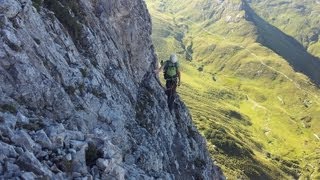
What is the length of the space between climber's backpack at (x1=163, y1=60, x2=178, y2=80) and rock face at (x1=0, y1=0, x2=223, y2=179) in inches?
95.0

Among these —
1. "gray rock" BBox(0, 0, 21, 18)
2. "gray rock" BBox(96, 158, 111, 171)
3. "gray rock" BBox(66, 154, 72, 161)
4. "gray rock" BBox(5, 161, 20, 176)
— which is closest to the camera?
"gray rock" BBox(5, 161, 20, 176)

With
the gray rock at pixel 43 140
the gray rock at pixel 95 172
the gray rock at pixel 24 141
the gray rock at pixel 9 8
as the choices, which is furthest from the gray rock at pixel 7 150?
the gray rock at pixel 9 8

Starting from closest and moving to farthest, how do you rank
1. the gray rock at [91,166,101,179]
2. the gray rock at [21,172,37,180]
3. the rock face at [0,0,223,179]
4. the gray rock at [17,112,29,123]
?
1. the gray rock at [21,172,37,180]
2. the rock face at [0,0,223,179]
3. the gray rock at [91,166,101,179]
4. the gray rock at [17,112,29,123]

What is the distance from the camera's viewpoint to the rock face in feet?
61.4

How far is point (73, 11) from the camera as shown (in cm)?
3478

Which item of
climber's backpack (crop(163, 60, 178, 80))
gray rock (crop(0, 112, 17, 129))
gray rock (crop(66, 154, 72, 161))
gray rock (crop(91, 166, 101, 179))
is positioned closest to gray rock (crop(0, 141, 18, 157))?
gray rock (crop(0, 112, 17, 129))

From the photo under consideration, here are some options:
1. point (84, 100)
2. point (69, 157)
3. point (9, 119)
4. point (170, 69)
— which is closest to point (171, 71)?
point (170, 69)

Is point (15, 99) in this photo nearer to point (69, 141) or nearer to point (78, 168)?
point (69, 141)

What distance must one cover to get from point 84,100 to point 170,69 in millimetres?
15036

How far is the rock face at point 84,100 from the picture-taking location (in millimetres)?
18703

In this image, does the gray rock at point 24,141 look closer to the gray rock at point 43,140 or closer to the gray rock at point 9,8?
the gray rock at point 43,140

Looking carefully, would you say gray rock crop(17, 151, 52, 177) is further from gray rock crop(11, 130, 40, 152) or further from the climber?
the climber

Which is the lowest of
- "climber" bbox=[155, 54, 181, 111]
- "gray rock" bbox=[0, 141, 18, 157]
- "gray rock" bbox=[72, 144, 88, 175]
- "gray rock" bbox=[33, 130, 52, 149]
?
"climber" bbox=[155, 54, 181, 111]

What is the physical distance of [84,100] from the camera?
27.9 metres
